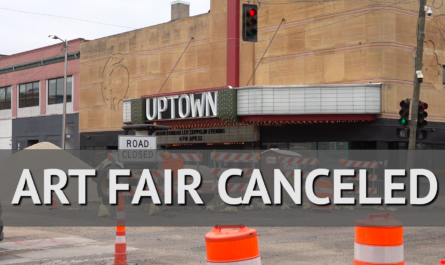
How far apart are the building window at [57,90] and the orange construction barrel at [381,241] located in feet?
129

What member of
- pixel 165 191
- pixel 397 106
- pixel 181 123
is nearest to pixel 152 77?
pixel 181 123

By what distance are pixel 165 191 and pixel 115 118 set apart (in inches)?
830

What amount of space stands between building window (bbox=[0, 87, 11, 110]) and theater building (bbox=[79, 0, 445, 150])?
19.2 m

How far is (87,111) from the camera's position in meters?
41.4

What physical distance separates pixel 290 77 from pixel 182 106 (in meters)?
5.80

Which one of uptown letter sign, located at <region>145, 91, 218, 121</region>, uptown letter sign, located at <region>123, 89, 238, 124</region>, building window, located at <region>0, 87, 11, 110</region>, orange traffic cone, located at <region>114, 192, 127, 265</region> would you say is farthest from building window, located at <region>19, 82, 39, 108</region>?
orange traffic cone, located at <region>114, 192, 127, 265</region>

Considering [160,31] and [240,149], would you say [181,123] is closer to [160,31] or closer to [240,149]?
[240,149]

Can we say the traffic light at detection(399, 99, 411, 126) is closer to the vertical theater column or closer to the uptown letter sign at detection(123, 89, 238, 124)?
the uptown letter sign at detection(123, 89, 238, 124)

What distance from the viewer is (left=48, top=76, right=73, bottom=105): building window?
44188 millimetres

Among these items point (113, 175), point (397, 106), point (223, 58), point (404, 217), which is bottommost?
point (404, 217)

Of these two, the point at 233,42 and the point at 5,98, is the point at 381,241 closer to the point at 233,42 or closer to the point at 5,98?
the point at 233,42

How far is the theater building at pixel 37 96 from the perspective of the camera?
43.8 m

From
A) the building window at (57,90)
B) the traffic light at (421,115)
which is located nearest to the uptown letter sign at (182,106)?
the traffic light at (421,115)

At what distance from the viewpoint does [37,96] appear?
48.3 meters
